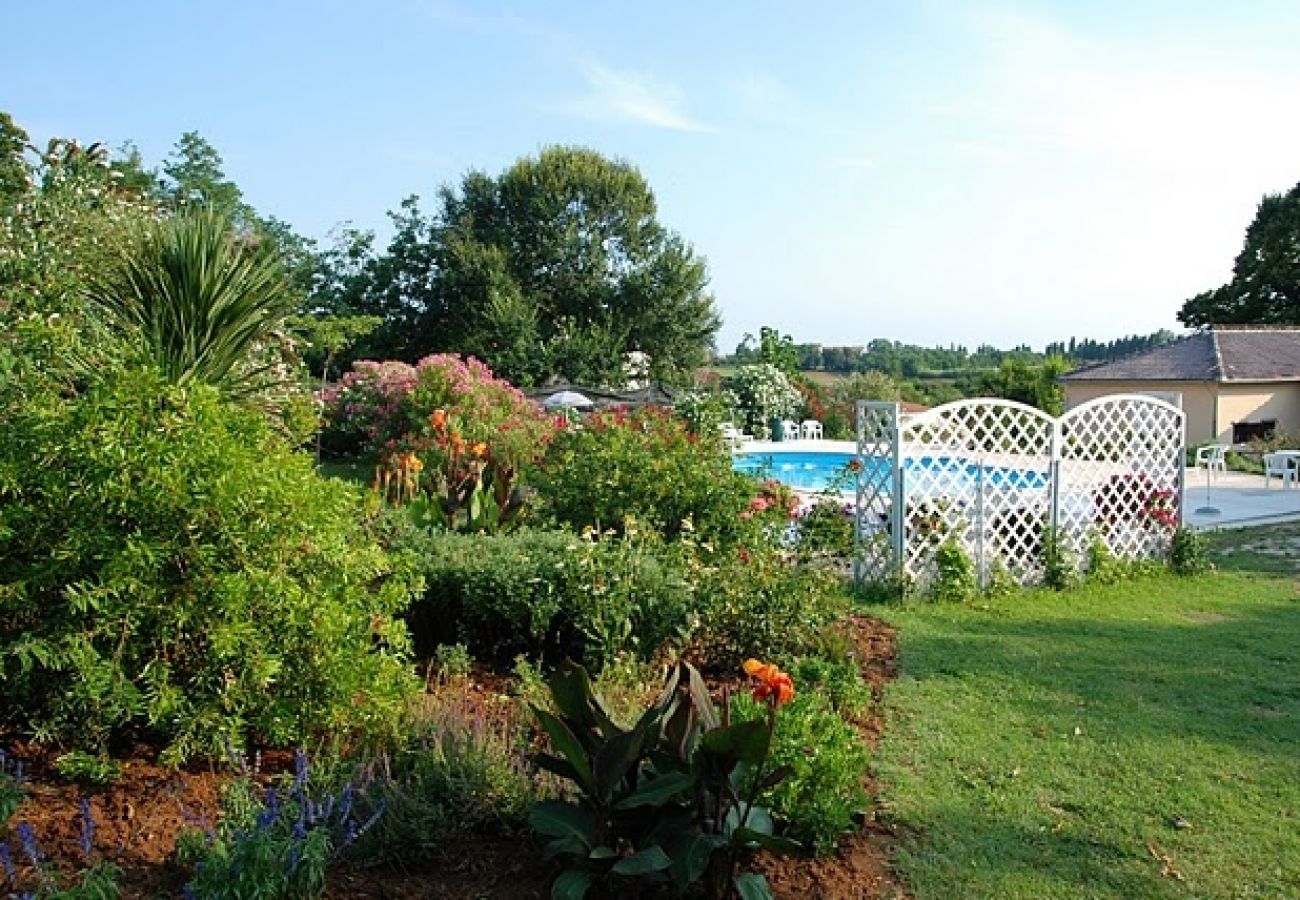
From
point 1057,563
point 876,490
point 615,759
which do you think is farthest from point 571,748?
point 1057,563

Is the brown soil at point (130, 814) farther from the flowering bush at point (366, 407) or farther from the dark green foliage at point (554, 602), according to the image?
the flowering bush at point (366, 407)

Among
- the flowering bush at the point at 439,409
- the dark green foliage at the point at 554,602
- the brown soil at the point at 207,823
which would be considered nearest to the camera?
the brown soil at the point at 207,823

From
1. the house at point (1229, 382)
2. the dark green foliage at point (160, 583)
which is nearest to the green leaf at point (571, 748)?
the dark green foliage at point (160, 583)

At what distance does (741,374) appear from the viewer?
26141mm

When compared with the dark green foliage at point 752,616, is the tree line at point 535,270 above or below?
above

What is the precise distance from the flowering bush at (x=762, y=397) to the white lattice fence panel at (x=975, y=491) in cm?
1626

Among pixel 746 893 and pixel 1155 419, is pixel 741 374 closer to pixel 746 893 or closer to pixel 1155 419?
pixel 1155 419

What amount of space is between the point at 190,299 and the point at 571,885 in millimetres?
4347

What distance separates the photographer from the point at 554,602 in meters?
4.95

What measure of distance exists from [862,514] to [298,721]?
5.58 metres

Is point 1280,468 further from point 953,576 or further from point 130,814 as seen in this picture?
point 130,814

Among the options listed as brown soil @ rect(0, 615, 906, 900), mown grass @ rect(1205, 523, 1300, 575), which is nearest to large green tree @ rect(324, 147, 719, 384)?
mown grass @ rect(1205, 523, 1300, 575)

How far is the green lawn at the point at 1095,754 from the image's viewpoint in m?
3.29

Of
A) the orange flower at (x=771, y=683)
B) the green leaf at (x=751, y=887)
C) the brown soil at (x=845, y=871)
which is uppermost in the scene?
the orange flower at (x=771, y=683)
